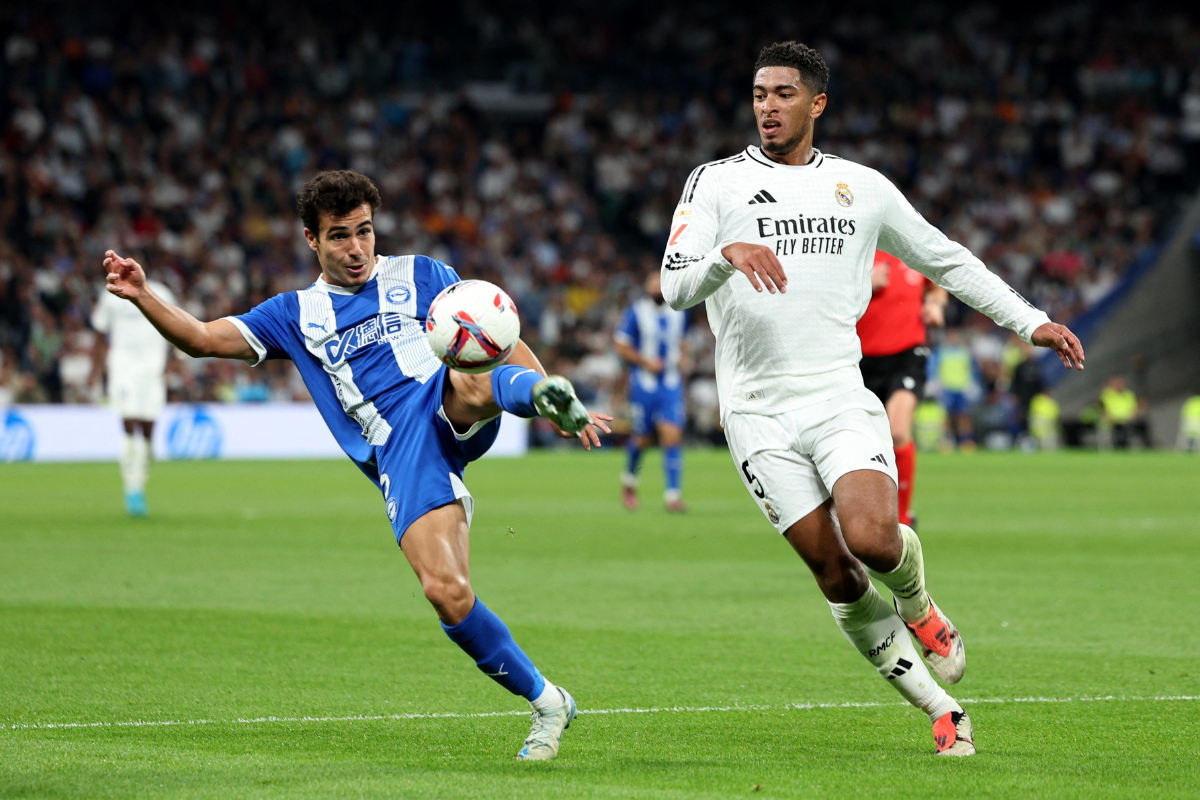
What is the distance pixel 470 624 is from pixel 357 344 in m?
1.17

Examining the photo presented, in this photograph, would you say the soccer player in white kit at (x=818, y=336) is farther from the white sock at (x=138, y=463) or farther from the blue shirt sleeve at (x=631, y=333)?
the blue shirt sleeve at (x=631, y=333)

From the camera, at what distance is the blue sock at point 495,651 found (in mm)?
→ 5250

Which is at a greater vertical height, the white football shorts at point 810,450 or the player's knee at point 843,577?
the white football shorts at point 810,450

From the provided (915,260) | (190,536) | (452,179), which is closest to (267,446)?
(452,179)

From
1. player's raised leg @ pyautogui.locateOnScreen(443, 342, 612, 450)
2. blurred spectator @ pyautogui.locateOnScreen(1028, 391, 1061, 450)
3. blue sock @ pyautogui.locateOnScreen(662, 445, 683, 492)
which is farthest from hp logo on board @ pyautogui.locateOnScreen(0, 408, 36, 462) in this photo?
player's raised leg @ pyautogui.locateOnScreen(443, 342, 612, 450)

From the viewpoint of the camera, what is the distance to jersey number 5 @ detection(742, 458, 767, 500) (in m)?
5.60

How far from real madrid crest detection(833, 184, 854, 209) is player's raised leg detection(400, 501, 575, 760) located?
1.77 m

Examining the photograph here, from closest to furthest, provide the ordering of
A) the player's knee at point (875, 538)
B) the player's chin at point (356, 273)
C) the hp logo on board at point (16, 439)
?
the player's knee at point (875, 538), the player's chin at point (356, 273), the hp logo on board at point (16, 439)

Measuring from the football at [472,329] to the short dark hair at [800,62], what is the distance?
1370 millimetres

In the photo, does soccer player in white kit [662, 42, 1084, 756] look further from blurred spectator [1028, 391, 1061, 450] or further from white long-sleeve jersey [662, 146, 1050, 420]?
blurred spectator [1028, 391, 1061, 450]

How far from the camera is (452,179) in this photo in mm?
33250

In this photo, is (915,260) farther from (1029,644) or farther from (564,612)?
(564,612)

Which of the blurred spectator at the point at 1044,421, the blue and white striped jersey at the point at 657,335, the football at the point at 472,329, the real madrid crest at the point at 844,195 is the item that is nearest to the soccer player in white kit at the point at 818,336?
the real madrid crest at the point at 844,195

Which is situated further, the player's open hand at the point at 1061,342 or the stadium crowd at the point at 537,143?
the stadium crowd at the point at 537,143
